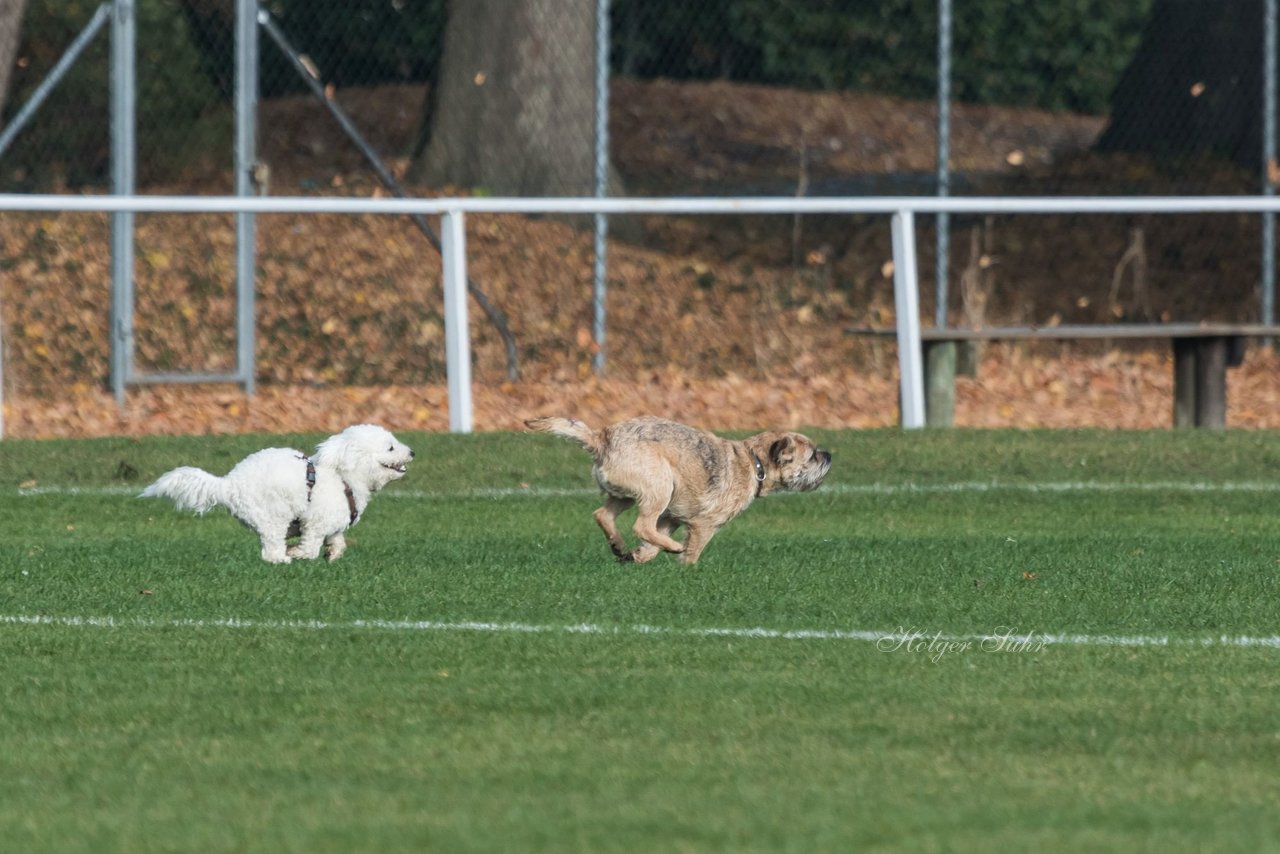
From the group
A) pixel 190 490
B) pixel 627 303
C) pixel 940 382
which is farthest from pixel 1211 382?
pixel 190 490

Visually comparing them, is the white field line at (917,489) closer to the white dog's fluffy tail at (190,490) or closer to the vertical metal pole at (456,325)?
the vertical metal pole at (456,325)

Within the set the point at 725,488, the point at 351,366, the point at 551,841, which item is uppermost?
the point at 351,366

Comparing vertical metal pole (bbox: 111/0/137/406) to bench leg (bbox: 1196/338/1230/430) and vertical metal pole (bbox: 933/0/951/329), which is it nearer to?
vertical metal pole (bbox: 933/0/951/329)

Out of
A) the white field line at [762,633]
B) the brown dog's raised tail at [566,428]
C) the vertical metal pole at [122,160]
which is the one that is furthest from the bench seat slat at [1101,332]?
the white field line at [762,633]

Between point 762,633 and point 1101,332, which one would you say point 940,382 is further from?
point 762,633

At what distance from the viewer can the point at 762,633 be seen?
6.40 m

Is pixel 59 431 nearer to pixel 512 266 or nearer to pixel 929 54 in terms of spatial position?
pixel 512 266

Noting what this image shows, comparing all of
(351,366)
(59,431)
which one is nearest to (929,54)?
(351,366)

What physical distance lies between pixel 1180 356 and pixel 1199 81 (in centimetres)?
691

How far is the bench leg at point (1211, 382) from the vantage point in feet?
42.5

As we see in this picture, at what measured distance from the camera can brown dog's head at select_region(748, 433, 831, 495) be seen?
7.96 metres

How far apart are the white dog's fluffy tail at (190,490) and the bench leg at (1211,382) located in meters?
7.43

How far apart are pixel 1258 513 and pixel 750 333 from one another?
26.2 ft

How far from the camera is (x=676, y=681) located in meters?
5.66
